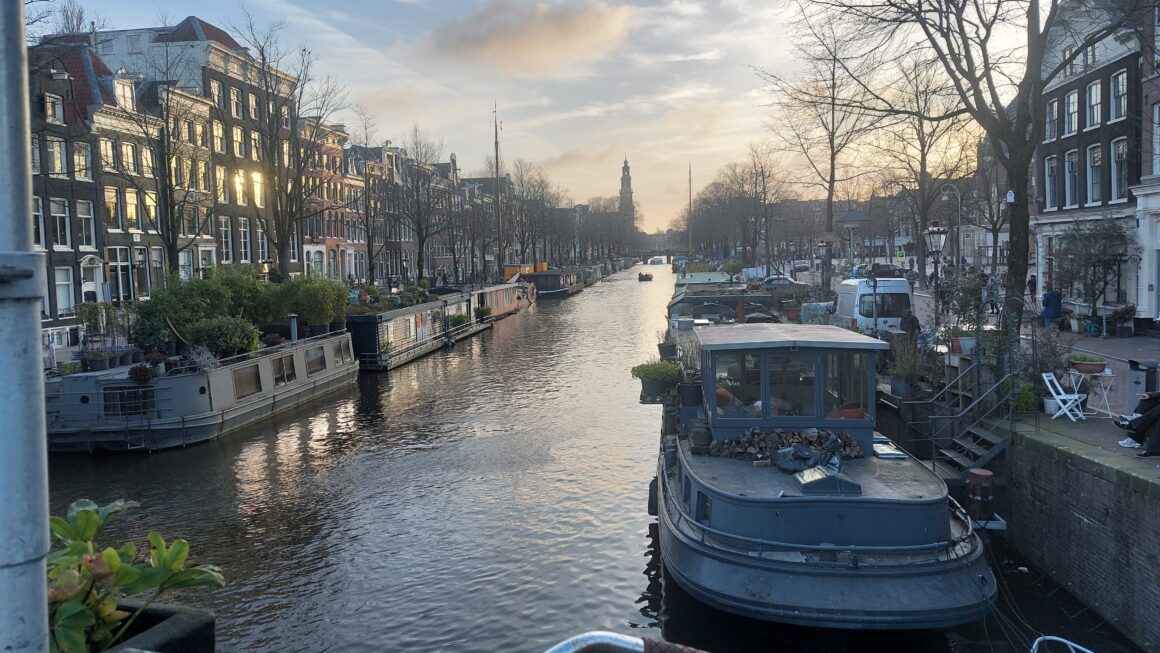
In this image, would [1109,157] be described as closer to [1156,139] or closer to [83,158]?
[1156,139]

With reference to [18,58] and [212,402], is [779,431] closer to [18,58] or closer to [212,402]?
[18,58]

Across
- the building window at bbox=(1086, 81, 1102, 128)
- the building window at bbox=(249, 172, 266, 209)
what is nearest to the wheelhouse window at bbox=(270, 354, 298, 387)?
the building window at bbox=(249, 172, 266, 209)

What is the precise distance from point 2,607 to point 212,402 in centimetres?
2225

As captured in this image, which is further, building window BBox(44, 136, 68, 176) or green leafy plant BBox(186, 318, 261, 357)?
building window BBox(44, 136, 68, 176)

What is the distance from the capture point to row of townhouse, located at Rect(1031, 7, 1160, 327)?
28.4 metres

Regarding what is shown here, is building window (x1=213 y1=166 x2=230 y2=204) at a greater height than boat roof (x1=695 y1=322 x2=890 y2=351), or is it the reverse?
building window (x1=213 y1=166 x2=230 y2=204)

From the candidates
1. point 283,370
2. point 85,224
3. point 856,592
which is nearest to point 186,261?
point 85,224

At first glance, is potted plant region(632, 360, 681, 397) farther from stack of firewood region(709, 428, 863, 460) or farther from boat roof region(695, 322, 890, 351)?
stack of firewood region(709, 428, 863, 460)

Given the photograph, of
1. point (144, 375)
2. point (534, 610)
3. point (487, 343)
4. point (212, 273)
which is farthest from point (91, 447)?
point (487, 343)

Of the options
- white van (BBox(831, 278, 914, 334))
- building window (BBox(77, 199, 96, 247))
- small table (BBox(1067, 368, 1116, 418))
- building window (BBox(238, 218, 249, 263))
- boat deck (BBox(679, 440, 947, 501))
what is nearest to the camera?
boat deck (BBox(679, 440, 947, 501))

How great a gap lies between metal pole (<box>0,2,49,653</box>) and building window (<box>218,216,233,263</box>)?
50.2 metres

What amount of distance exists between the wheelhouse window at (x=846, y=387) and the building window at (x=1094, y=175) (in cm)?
2736

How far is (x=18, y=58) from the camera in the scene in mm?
2551

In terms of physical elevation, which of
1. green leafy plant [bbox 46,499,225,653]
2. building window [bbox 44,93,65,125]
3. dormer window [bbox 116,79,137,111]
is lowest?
green leafy plant [bbox 46,499,225,653]
